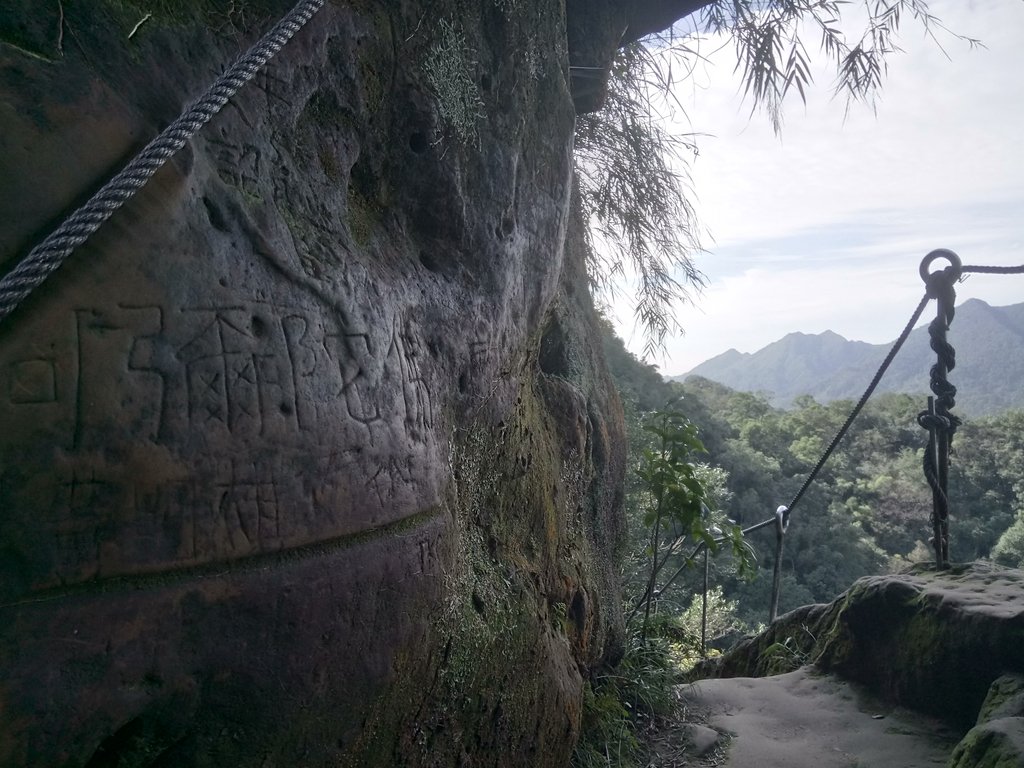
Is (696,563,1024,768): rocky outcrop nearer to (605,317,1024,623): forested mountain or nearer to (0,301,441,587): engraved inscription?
(0,301,441,587): engraved inscription

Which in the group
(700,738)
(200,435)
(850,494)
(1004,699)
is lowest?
(850,494)

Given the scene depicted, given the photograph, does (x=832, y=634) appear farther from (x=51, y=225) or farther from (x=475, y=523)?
(x=51, y=225)

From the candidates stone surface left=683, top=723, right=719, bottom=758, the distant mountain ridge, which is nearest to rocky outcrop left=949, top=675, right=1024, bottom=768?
stone surface left=683, top=723, right=719, bottom=758

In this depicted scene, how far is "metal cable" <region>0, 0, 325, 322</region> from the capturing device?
1.07 m

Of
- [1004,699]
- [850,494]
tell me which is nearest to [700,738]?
[1004,699]

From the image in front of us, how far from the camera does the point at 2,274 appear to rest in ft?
3.65

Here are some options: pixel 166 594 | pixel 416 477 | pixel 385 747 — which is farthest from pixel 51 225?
pixel 385 747


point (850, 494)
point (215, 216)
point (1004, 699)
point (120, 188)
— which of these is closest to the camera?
point (120, 188)

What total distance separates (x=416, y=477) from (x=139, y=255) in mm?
743

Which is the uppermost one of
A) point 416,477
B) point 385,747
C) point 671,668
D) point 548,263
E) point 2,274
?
point 548,263

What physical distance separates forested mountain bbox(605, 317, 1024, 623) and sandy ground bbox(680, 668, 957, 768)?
12627 millimetres

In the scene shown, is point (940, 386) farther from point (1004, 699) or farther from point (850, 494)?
point (850, 494)

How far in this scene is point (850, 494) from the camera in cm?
2664

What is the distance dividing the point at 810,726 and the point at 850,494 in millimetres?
25946
